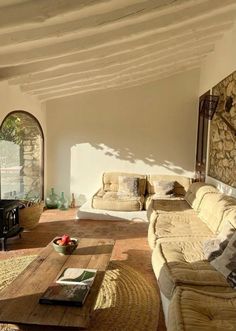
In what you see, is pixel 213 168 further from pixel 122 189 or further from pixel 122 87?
pixel 122 87

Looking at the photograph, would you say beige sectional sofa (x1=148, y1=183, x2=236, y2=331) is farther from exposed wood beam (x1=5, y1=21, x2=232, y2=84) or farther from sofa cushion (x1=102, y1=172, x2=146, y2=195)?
exposed wood beam (x1=5, y1=21, x2=232, y2=84)

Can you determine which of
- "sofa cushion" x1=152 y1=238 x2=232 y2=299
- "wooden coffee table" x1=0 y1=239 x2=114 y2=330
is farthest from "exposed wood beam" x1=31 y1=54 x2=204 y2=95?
"wooden coffee table" x1=0 y1=239 x2=114 y2=330

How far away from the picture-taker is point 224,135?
4516 millimetres

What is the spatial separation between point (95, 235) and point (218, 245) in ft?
7.69

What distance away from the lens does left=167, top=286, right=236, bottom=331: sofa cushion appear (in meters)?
1.69

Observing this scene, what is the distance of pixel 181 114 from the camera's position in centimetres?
648

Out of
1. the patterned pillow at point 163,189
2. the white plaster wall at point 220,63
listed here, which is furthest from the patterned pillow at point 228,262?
the patterned pillow at point 163,189

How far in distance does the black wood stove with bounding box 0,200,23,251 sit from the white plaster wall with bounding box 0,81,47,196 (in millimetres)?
1304

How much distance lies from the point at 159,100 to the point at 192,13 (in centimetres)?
324

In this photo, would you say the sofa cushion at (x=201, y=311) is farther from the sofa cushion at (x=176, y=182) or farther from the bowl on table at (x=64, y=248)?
the sofa cushion at (x=176, y=182)

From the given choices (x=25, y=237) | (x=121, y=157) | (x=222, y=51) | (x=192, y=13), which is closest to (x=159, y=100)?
(x=121, y=157)

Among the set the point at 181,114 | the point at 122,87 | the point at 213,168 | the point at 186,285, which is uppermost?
the point at 122,87

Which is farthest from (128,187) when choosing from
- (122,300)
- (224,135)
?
(122,300)

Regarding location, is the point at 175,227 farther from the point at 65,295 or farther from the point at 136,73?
the point at 136,73
